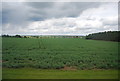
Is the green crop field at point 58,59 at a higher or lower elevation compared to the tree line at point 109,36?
lower

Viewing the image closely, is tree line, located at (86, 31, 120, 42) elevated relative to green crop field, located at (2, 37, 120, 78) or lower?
elevated

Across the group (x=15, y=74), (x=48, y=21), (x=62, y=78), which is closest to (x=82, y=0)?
(x=48, y=21)

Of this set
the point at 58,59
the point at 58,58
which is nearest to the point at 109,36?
the point at 58,58

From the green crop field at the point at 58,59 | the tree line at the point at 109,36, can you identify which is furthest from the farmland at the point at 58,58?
the tree line at the point at 109,36

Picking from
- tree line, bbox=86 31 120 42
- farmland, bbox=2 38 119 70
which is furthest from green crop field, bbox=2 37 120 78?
tree line, bbox=86 31 120 42

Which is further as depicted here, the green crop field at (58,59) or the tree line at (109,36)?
the tree line at (109,36)

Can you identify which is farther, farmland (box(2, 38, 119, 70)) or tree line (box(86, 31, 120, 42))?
tree line (box(86, 31, 120, 42))

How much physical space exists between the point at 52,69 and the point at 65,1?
1.96 m

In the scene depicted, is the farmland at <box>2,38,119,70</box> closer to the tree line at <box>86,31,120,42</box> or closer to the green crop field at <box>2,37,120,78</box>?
the green crop field at <box>2,37,120,78</box>

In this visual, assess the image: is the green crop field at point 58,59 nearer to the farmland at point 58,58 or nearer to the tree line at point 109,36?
the farmland at point 58,58

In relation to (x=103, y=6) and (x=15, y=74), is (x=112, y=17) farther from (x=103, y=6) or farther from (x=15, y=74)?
(x=15, y=74)

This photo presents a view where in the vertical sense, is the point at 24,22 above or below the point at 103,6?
below

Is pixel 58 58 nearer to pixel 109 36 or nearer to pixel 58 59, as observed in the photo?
pixel 58 59

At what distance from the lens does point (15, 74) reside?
113 inches
